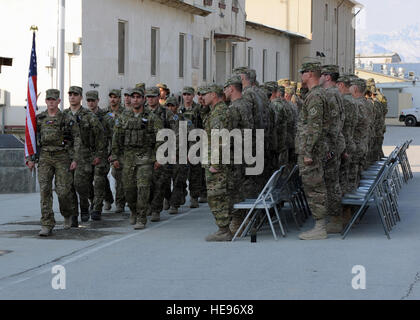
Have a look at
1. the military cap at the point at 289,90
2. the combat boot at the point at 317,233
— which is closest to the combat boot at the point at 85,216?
the combat boot at the point at 317,233

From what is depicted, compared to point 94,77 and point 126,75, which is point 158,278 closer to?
point 94,77

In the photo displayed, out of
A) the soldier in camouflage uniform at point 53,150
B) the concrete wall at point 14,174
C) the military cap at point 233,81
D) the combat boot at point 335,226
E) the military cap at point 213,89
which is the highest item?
the military cap at point 233,81

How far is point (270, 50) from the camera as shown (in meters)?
44.7

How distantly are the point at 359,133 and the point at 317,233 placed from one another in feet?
9.12

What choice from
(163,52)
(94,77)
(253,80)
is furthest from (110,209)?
(163,52)

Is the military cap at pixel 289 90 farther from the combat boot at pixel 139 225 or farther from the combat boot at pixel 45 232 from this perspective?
the combat boot at pixel 45 232

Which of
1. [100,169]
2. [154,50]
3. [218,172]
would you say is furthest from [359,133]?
[154,50]

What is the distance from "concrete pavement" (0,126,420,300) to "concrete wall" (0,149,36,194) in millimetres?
3940

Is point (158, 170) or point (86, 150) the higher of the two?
point (86, 150)

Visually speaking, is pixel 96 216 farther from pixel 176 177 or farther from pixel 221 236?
pixel 221 236

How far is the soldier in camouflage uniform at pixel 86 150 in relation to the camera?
12484mm

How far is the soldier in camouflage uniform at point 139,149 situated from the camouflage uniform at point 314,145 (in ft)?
7.46

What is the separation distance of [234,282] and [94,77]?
16280 millimetres

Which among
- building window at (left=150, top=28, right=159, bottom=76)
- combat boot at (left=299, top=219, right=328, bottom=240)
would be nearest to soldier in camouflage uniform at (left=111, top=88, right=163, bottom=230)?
combat boot at (left=299, top=219, right=328, bottom=240)
